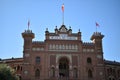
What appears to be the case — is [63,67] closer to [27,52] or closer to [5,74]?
[27,52]

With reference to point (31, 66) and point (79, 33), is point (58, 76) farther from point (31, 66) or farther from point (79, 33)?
point (79, 33)

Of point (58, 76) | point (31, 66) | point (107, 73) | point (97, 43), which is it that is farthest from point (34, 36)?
point (107, 73)

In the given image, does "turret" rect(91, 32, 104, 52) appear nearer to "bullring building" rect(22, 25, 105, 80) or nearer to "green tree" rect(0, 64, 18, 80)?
"bullring building" rect(22, 25, 105, 80)

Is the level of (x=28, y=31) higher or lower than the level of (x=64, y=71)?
higher

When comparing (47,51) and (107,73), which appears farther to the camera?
(107,73)

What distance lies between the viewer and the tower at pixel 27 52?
222 feet

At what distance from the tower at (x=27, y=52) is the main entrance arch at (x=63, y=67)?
350 inches

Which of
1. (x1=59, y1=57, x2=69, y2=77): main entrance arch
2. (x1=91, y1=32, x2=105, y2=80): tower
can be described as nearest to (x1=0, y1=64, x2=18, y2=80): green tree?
(x1=59, y1=57, x2=69, y2=77): main entrance arch

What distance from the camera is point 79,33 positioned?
2837 inches

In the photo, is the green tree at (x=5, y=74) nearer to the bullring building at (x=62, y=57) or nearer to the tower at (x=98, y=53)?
the bullring building at (x=62, y=57)

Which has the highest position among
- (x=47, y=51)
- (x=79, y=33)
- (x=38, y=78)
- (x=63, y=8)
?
(x=63, y=8)

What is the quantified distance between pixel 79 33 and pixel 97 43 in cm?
571

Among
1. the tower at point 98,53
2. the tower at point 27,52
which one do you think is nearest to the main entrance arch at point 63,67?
the tower at point 98,53

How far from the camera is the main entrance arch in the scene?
7106 cm
